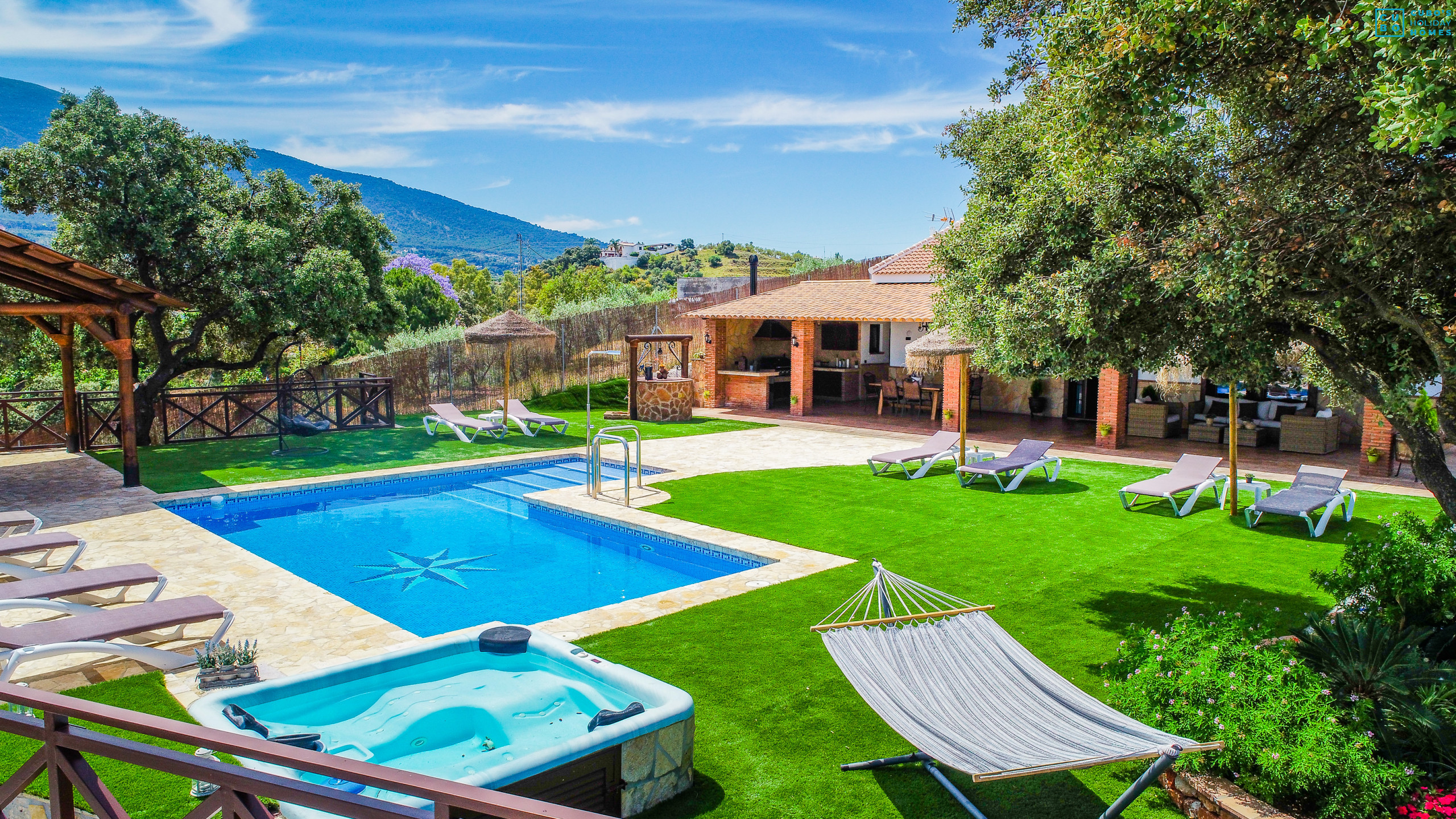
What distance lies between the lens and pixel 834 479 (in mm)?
13477

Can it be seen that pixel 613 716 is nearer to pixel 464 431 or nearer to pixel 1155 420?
pixel 464 431

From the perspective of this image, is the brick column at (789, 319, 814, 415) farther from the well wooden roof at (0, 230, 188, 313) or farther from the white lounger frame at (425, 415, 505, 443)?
the well wooden roof at (0, 230, 188, 313)

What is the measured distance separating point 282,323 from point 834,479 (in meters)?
10.5

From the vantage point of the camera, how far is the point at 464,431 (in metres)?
18.0

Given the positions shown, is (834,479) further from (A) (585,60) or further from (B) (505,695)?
(A) (585,60)

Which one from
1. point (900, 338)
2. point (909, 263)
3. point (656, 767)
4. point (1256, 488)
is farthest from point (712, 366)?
point (656, 767)

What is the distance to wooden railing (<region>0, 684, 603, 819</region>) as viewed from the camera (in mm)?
1683

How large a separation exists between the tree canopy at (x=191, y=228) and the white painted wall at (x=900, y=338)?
12.6 m

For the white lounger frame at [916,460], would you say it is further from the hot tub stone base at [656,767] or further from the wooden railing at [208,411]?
the wooden railing at [208,411]

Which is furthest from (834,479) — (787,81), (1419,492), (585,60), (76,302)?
(585,60)

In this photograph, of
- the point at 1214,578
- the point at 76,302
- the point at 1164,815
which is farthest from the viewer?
the point at 76,302

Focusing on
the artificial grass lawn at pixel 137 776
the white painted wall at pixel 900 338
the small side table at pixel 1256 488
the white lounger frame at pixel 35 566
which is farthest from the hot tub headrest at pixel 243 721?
the white painted wall at pixel 900 338

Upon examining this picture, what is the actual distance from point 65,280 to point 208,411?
6359mm

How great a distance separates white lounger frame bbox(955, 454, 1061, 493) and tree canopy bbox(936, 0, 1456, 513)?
20.6 ft
